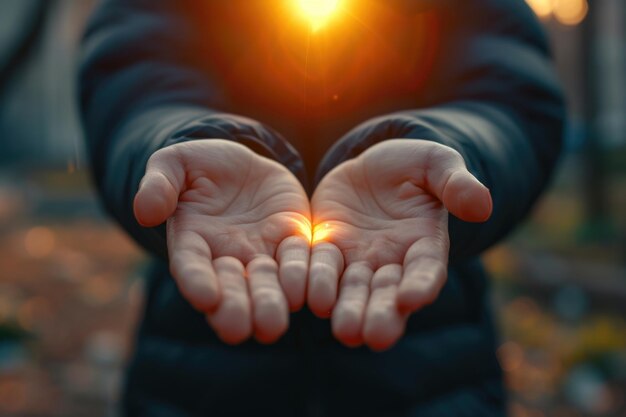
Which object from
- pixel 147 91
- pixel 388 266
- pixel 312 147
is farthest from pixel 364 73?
pixel 388 266

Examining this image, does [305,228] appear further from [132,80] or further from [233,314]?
[132,80]

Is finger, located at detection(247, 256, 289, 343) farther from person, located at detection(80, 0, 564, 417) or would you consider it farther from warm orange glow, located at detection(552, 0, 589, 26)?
warm orange glow, located at detection(552, 0, 589, 26)

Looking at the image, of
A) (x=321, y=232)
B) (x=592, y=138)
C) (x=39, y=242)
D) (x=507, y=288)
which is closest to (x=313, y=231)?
(x=321, y=232)

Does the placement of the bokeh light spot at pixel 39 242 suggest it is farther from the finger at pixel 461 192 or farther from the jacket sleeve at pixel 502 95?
the finger at pixel 461 192

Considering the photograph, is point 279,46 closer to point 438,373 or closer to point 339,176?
point 339,176

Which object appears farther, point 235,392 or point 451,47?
point 451,47

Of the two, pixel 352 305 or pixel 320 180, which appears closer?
pixel 352 305

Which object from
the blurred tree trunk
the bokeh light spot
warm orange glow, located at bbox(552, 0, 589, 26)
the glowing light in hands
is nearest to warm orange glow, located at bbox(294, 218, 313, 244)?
the glowing light in hands
